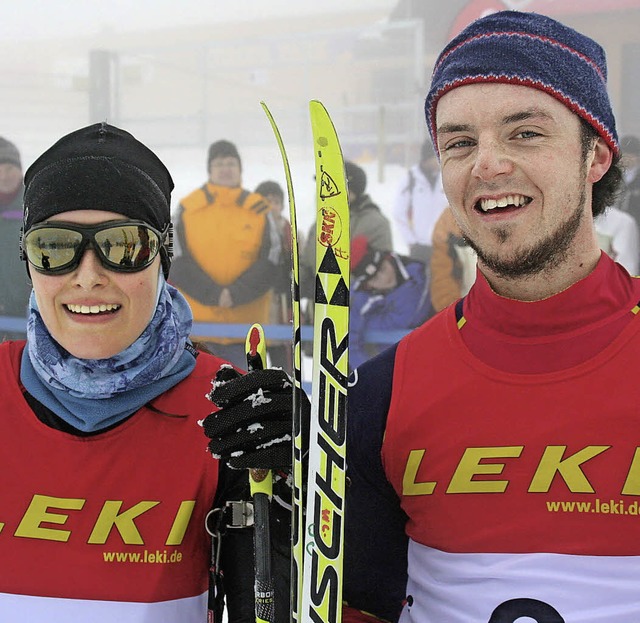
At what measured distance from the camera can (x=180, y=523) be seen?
145 centimetres

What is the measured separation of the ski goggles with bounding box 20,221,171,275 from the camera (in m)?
1.44

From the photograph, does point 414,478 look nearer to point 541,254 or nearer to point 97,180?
point 541,254

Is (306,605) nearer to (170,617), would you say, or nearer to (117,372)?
(170,617)

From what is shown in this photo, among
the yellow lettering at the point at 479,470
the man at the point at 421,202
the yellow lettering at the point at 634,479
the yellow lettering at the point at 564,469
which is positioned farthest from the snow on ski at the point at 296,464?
the man at the point at 421,202

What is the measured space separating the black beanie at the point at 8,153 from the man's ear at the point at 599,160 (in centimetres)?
548

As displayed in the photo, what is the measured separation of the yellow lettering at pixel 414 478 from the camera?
4.65 feet

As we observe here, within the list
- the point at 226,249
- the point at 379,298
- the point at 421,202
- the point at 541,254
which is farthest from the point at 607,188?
the point at 421,202

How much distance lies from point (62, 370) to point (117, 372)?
0.10m

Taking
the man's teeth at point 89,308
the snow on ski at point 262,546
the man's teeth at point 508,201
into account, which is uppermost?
the man's teeth at point 508,201

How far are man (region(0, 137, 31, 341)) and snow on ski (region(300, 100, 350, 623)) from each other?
4.88 meters

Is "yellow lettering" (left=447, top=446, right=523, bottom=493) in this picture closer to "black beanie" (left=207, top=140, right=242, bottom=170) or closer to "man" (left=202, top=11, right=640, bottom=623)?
"man" (left=202, top=11, right=640, bottom=623)

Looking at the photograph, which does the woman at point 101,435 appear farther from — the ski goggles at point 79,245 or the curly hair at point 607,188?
the curly hair at point 607,188

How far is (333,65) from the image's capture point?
7.03 metres

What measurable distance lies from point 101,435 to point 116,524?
0.55ft
